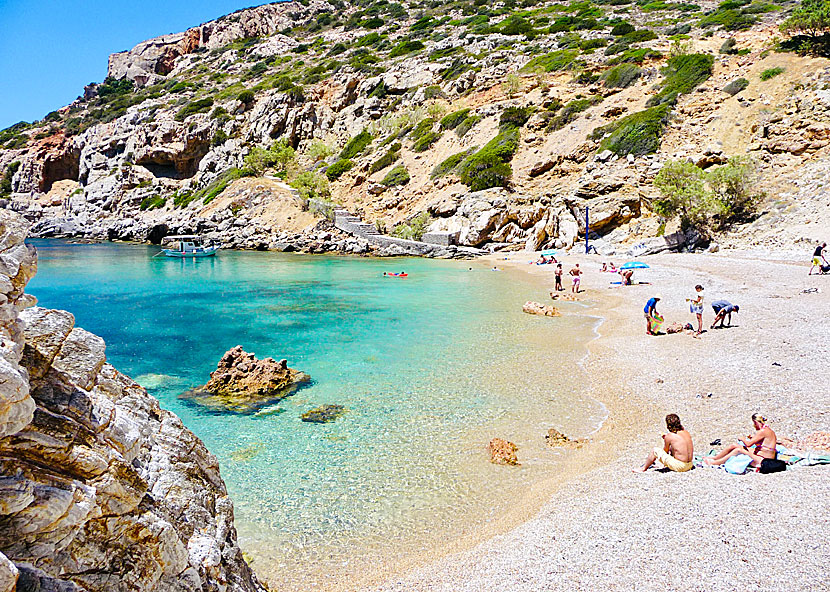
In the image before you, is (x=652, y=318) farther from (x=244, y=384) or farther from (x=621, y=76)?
(x=621, y=76)

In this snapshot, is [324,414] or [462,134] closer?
[324,414]

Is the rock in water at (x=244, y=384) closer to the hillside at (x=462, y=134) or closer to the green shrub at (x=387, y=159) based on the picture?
the hillside at (x=462, y=134)

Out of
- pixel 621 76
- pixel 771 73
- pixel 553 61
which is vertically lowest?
pixel 771 73

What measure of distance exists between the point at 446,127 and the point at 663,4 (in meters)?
46.8

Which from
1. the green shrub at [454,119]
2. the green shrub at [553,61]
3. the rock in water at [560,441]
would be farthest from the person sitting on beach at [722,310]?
the green shrub at [553,61]

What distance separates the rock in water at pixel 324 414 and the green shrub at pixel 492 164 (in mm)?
38939

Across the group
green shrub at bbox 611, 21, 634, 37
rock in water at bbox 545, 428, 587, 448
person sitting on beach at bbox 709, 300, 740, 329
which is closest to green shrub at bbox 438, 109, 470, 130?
green shrub at bbox 611, 21, 634, 37

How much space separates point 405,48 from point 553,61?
28.6m

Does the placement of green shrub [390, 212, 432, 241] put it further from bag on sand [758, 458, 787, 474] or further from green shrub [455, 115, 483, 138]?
bag on sand [758, 458, 787, 474]

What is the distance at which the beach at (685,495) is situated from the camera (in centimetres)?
457

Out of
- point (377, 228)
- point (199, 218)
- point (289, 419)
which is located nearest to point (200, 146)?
point (199, 218)

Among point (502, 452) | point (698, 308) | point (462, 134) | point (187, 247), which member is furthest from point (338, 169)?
point (502, 452)

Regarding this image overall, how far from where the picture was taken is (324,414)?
34.1 feet

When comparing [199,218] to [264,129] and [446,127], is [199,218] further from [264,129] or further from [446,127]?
[446,127]
